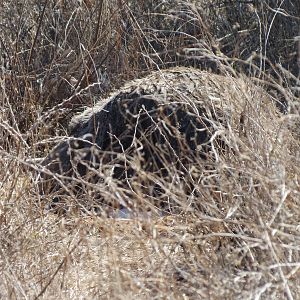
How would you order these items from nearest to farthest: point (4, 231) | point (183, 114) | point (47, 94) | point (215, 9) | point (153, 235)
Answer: point (153, 235)
point (4, 231)
point (183, 114)
point (47, 94)
point (215, 9)

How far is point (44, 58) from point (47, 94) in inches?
38.4

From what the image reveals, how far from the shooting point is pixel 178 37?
33.0ft

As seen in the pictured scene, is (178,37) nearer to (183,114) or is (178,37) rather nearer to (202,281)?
(183,114)

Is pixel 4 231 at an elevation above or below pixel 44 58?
above

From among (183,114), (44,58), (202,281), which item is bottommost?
(44,58)

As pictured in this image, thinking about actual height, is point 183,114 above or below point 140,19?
above

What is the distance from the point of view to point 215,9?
10.8 metres

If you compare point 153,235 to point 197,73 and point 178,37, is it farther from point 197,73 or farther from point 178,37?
point 178,37

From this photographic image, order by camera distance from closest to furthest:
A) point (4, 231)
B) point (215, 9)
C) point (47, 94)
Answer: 1. point (4, 231)
2. point (47, 94)
3. point (215, 9)

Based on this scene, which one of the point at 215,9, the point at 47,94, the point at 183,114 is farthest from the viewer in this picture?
the point at 215,9

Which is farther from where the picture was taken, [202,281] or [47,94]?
[47,94]

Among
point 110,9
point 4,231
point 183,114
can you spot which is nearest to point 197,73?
point 183,114

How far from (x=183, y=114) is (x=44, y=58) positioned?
365 cm

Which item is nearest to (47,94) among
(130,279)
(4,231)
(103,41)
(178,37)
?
(103,41)
